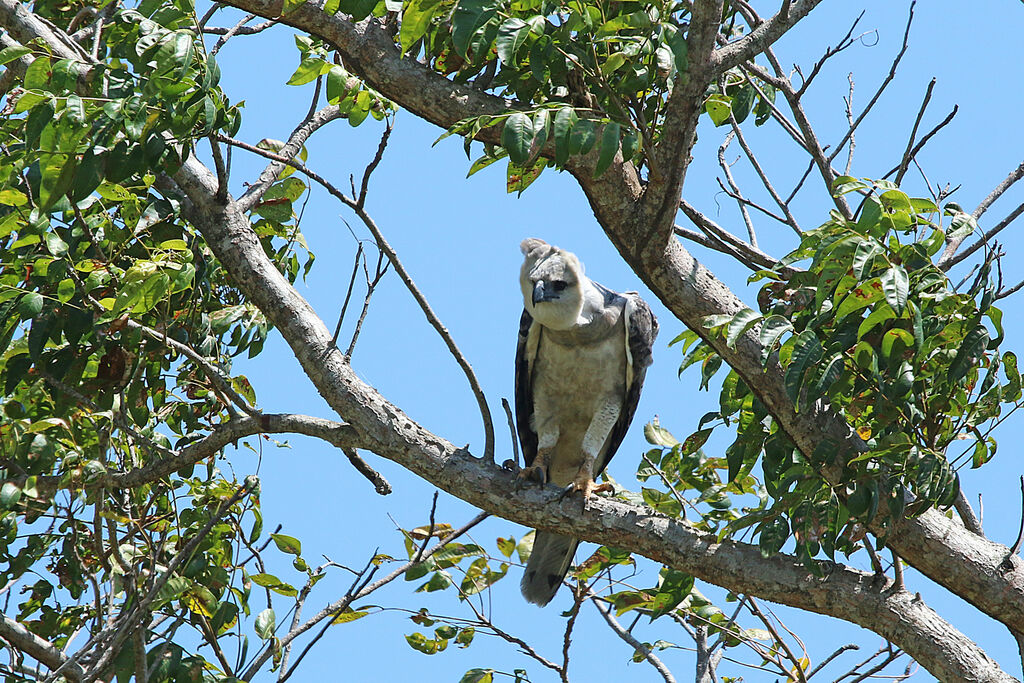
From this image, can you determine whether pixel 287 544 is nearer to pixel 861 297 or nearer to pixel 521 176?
pixel 521 176

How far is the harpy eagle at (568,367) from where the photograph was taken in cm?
486

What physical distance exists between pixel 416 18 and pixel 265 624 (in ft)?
7.88

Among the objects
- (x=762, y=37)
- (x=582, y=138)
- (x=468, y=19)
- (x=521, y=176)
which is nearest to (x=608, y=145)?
(x=582, y=138)

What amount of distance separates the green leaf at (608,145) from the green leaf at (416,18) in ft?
2.27

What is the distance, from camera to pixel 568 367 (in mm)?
5059

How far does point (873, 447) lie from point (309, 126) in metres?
2.85

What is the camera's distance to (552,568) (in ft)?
16.0

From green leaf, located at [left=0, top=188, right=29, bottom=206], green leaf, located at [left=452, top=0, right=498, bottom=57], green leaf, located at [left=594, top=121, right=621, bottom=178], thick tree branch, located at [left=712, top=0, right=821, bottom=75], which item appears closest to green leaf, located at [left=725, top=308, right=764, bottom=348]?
green leaf, located at [left=594, top=121, right=621, bottom=178]

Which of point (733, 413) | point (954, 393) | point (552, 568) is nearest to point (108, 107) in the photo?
Result: point (733, 413)

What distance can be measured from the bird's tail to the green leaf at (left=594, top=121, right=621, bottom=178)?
7.83ft

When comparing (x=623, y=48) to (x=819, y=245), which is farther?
(x=623, y=48)

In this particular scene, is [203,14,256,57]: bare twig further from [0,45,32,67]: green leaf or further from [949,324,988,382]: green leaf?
[949,324,988,382]: green leaf

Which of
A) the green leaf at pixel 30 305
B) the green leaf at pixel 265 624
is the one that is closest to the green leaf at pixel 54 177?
the green leaf at pixel 30 305

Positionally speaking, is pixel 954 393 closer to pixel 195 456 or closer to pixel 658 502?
pixel 658 502
